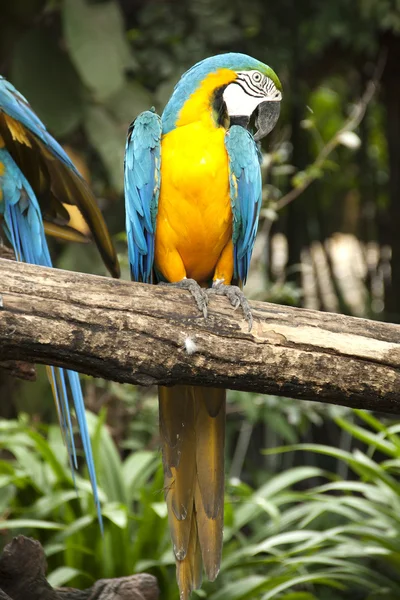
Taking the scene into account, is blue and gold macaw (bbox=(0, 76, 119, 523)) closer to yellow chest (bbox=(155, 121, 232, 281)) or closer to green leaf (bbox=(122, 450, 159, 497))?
yellow chest (bbox=(155, 121, 232, 281))

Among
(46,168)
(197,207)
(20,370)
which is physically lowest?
(20,370)

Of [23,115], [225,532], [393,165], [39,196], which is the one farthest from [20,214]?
[393,165]

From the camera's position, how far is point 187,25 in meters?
2.53

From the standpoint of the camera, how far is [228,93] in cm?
129

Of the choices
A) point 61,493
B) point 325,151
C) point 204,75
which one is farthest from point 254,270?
point 204,75

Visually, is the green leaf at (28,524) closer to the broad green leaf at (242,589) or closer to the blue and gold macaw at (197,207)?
the broad green leaf at (242,589)

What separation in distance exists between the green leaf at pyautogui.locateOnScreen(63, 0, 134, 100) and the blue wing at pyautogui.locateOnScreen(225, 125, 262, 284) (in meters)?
0.97

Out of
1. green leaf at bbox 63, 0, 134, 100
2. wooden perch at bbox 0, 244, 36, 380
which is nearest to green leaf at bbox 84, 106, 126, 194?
green leaf at bbox 63, 0, 134, 100

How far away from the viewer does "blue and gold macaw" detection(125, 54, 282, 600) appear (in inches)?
48.9

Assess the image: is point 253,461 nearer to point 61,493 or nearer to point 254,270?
point 254,270

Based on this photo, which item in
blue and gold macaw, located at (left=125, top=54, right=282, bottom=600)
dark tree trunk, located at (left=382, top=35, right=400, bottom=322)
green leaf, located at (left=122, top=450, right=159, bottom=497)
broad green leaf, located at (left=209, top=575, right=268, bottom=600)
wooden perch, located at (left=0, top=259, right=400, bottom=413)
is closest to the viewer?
wooden perch, located at (left=0, top=259, right=400, bottom=413)

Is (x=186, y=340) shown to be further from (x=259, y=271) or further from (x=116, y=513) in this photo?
(x=259, y=271)

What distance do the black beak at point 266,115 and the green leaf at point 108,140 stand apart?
0.97m

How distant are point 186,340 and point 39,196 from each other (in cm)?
72
